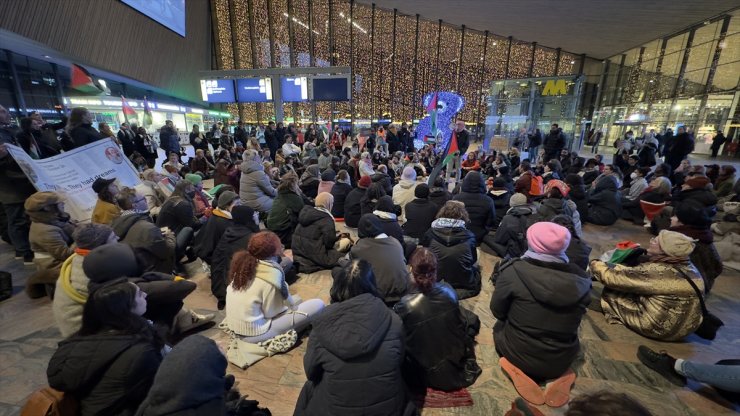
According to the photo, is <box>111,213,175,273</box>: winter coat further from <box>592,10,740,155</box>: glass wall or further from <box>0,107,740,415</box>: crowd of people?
<box>592,10,740,155</box>: glass wall

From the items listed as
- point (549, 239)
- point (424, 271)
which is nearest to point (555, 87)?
point (549, 239)

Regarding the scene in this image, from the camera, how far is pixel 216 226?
127 inches

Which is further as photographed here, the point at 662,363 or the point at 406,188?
the point at 406,188

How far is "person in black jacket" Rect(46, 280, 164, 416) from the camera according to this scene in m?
1.35

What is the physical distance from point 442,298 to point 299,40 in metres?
20.1

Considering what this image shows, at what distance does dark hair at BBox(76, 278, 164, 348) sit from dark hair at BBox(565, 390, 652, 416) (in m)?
1.79

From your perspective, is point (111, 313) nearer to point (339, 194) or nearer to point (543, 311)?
point (543, 311)

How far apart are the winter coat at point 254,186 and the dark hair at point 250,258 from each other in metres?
2.89

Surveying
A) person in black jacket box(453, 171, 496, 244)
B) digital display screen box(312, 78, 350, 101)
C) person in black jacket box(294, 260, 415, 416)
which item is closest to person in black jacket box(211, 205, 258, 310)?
person in black jacket box(294, 260, 415, 416)

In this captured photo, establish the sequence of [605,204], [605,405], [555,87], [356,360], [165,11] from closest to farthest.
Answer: [605,405]
[356,360]
[605,204]
[555,87]
[165,11]

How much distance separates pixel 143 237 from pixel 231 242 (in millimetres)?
742

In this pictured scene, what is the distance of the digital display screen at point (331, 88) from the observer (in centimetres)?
1241

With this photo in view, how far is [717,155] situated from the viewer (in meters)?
12.0

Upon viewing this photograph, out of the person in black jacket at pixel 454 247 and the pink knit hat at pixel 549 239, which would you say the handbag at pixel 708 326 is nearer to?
the pink knit hat at pixel 549 239
